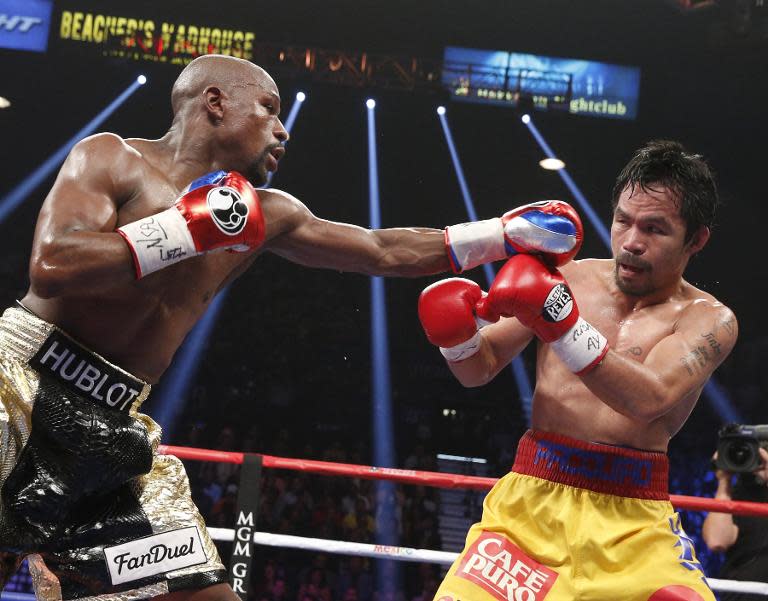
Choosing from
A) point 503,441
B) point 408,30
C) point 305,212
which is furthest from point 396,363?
point 305,212

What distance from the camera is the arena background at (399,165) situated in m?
8.01

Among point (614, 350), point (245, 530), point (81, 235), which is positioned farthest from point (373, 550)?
point (81, 235)

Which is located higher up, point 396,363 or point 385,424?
point 396,363

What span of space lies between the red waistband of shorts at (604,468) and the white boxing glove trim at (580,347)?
175 millimetres

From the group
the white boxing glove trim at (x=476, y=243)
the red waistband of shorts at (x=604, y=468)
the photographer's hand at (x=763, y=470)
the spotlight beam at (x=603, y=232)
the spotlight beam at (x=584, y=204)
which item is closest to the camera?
the red waistband of shorts at (x=604, y=468)

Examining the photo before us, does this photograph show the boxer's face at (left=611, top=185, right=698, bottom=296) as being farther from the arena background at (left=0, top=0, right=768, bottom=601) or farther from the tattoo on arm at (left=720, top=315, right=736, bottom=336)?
the arena background at (left=0, top=0, right=768, bottom=601)

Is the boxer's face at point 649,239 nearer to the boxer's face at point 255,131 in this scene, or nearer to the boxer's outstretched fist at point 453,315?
the boxer's outstretched fist at point 453,315

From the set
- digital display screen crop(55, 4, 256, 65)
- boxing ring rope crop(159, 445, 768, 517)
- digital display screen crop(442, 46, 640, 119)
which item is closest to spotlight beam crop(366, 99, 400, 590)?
digital display screen crop(442, 46, 640, 119)

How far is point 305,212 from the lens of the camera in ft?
6.20

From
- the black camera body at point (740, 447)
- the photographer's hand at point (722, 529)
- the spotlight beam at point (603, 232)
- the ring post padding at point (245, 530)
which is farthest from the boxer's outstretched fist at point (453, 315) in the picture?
the spotlight beam at point (603, 232)

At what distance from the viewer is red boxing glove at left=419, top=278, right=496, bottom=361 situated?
1736 millimetres

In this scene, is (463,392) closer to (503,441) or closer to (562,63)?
(503,441)

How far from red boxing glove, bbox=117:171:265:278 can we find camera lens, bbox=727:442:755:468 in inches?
62.9

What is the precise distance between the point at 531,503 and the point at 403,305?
812cm
